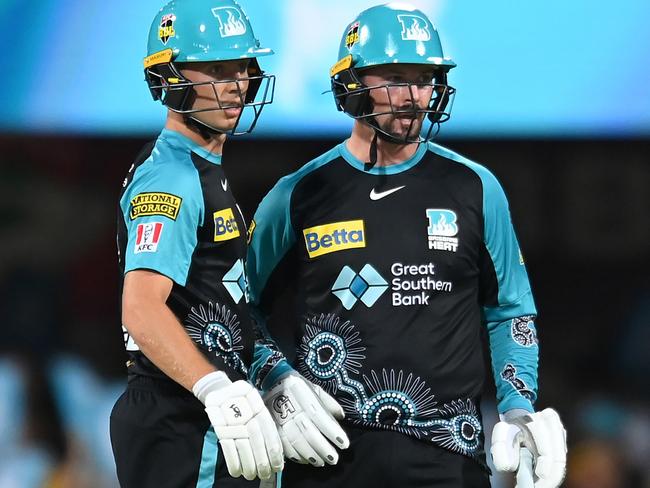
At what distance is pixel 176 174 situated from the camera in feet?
8.04

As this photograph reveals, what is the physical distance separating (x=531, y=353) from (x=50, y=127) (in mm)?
2575

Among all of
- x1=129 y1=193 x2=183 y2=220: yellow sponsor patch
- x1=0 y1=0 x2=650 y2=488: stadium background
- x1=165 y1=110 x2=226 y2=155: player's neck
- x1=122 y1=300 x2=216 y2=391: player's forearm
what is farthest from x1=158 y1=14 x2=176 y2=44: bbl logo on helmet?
x1=0 y1=0 x2=650 y2=488: stadium background

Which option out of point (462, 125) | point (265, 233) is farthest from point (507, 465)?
point (462, 125)

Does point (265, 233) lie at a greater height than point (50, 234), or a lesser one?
greater

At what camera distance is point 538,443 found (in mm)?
2635

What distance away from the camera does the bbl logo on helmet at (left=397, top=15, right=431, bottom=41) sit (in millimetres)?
2766

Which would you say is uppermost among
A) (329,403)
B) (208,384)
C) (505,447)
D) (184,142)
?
(184,142)

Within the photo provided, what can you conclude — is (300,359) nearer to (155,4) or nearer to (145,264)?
(145,264)

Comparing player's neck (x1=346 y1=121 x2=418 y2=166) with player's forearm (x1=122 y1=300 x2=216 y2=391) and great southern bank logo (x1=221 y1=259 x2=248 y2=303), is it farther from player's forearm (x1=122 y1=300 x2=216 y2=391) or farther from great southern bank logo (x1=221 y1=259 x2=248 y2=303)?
player's forearm (x1=122 y1=300 x2=216 y2=391)

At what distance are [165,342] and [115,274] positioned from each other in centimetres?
260

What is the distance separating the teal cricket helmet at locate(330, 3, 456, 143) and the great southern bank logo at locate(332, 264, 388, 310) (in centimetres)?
33

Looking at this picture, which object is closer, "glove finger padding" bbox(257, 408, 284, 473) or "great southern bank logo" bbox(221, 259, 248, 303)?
"glove finger padding" bbox(257, 408, 284, 473)

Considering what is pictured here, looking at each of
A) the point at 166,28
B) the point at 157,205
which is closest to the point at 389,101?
the point at 166,28

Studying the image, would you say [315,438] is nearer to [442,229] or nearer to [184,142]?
[442,229]
